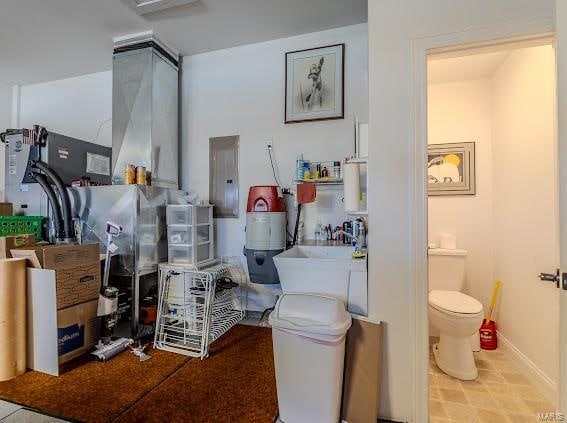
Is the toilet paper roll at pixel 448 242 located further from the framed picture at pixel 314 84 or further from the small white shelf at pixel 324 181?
the framed picture at pixel 314 84

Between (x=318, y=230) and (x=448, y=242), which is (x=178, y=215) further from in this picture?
(x=448, y=242)

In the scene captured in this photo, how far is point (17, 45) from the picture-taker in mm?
2801

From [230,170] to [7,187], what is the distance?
7.19 ft

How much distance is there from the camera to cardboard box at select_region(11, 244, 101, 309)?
1.88 meters

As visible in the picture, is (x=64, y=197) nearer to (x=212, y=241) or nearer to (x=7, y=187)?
(x=7, y=187)

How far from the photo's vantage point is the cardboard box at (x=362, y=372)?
139cm

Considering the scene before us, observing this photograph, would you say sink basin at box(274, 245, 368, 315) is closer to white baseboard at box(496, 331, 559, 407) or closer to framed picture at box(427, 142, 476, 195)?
white baseboard at box(496, 331, 559, 407)

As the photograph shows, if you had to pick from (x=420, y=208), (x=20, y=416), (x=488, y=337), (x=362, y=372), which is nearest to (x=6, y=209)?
(x=20, y=416)

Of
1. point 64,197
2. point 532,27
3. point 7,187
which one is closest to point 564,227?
point 532,27

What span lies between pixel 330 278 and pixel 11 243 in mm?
2294

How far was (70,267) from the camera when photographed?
1.98 meters

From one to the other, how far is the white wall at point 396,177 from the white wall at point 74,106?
315cm

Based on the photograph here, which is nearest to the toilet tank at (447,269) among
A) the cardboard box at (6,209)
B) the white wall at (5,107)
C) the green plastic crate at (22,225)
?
the green plastic crate at (22,225)

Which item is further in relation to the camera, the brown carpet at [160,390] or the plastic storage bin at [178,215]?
the plastic storage bin at [178,215]
